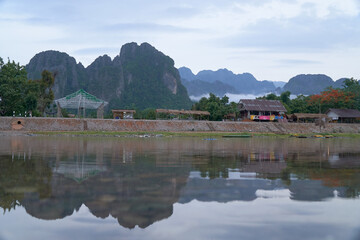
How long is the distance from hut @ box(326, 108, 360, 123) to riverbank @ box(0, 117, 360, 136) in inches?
170

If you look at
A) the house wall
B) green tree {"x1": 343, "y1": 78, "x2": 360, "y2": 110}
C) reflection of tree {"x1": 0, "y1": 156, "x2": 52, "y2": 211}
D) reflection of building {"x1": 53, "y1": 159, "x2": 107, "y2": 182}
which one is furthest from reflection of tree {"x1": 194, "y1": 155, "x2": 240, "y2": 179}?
green tree {"x1": 343, "y1": 78, "x2": 360, "y2": 110}

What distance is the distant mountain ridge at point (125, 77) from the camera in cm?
13050

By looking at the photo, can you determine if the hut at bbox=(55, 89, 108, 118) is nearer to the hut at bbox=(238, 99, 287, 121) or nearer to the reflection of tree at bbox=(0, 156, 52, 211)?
the hut at bbox=(238, 99, 287, 121)

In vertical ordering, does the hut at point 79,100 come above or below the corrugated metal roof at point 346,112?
above

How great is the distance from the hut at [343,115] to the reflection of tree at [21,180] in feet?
222

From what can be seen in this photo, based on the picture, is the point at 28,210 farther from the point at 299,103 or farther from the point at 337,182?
the point at 299,103

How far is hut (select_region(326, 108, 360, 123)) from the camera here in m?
69.2

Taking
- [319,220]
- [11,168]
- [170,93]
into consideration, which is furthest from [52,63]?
[319,220]

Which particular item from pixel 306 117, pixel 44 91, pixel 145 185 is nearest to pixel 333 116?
pixel 306 117

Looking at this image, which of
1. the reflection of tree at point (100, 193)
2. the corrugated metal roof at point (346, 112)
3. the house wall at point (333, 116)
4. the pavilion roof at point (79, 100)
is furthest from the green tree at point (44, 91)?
the corrugated metal roof at point (346, 112)

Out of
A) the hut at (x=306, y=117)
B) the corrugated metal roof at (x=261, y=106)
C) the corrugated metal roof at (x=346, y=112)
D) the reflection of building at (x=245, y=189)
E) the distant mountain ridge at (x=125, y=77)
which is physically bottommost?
the reflection of building at (x=245, y=189)

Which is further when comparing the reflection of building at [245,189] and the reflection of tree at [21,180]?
the reflection of building at [245,189]

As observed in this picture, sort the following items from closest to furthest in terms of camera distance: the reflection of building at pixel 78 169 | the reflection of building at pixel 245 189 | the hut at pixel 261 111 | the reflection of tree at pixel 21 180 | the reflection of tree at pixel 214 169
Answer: the reflection of tree at pixel 21 180, the reflection of building at pixel 245 189, the reflection of building at pixel 78 169, the reflection of tree at pixel 214 169, the hut at pixel 261 111

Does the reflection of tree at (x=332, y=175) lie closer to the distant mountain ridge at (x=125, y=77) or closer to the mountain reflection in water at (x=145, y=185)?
the mountain reflection in water at (x=145, y=185)
